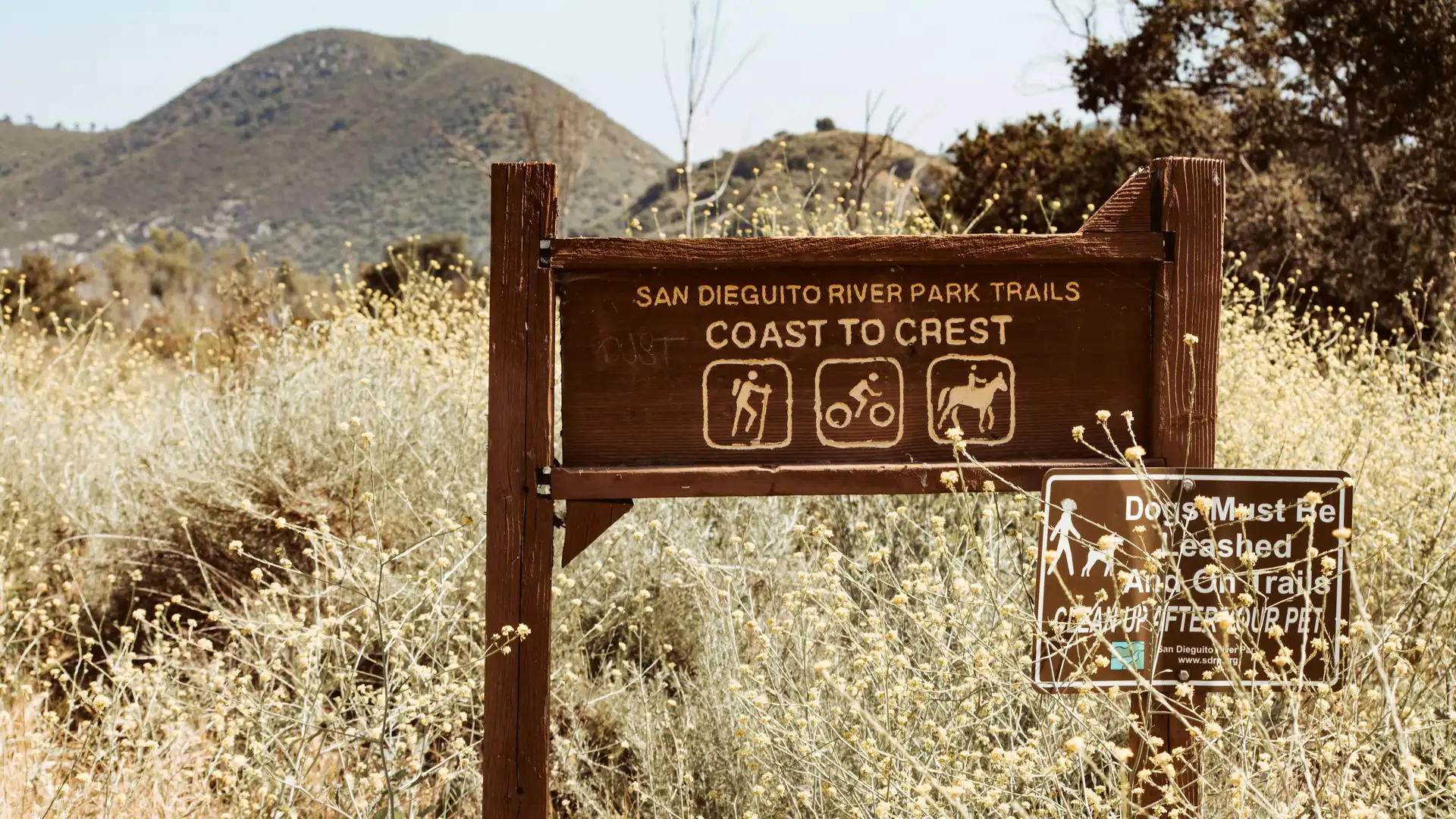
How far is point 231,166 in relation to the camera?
210 feet

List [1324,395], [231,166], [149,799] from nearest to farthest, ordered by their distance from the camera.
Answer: [149,799]
[1324,395]
[231,166]

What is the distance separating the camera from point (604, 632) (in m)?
3.29

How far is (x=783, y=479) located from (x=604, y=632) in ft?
4.83

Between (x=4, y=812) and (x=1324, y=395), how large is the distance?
400 cm

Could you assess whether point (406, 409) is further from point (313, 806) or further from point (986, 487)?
point (986, 487)

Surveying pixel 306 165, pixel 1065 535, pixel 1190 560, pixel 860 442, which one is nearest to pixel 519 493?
pixel 860 442

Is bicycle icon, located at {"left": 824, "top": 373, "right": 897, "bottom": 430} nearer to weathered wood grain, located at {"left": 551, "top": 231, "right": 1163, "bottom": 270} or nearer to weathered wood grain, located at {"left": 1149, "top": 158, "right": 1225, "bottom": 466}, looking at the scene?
weathered wood grain, located at {"left": 551, "top": 231, "right": 1163, "bottom": 270}

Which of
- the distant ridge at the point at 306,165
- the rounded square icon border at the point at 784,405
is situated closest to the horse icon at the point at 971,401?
the rounded square icon border at the point at 784,405

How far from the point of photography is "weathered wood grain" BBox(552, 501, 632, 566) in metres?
2.00

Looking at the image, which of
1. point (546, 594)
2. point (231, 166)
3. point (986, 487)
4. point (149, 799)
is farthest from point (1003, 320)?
point (231, 166)

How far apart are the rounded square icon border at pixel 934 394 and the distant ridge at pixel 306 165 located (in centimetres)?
4061

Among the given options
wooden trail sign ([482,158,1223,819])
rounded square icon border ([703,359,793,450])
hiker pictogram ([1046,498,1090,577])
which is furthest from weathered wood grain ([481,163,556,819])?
hiker pictogram ([1046,498,1090,577])

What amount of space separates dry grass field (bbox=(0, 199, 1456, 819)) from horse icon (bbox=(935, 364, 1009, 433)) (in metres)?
0.22

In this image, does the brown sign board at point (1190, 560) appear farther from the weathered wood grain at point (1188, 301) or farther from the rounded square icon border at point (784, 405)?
the rounded square icon border at point (784, 405)
